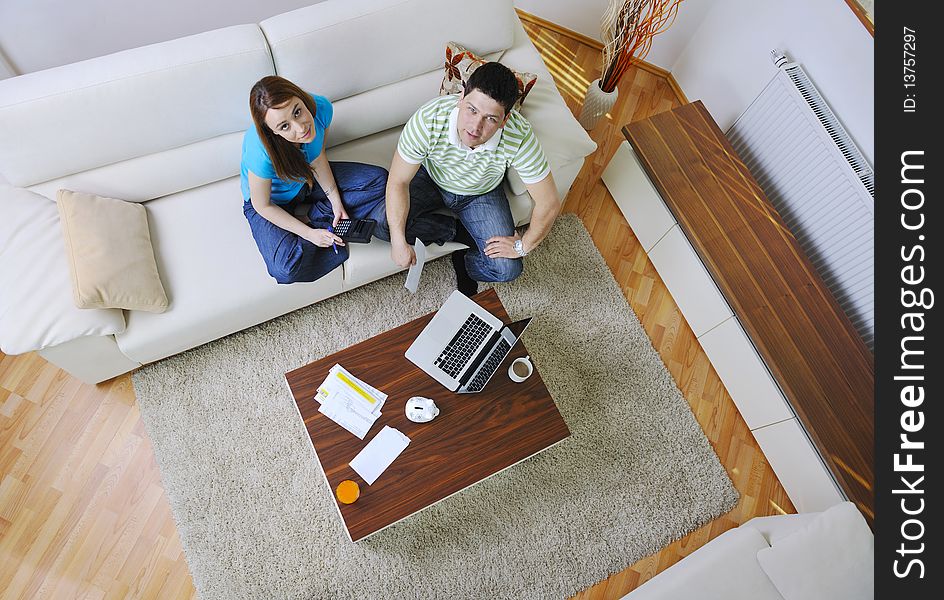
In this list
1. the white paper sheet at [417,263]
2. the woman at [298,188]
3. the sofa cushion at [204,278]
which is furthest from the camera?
the white paper sheet at [417,263]

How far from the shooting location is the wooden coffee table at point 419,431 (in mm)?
1778

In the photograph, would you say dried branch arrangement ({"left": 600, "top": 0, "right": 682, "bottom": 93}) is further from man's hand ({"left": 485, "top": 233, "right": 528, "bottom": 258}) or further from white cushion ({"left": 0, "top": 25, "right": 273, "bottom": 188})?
white cushion ({"left": 0, "top": 25, "right": 273, "bottom": 188})

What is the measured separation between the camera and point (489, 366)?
1.88 m

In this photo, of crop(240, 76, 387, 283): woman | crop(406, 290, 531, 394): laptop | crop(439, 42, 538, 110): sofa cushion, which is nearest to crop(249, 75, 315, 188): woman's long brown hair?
crop(240, 76, 387, 283): woman

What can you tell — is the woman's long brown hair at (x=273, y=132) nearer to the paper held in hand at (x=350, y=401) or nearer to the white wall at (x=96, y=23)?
the paper held in hand at (x=350, y=401)

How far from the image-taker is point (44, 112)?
1708 mm

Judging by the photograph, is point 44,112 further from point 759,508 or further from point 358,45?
point 759,508

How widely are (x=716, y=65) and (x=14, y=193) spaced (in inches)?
114

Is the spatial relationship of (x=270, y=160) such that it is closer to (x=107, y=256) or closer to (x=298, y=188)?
(x=298, y=188)

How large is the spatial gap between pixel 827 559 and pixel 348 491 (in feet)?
4.96

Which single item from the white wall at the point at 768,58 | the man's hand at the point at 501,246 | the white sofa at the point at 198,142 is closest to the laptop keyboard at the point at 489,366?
the man's hand at the point at 501,246

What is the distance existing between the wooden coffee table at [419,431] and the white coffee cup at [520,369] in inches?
0.8

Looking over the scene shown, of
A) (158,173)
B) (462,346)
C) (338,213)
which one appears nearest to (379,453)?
(462,346)
